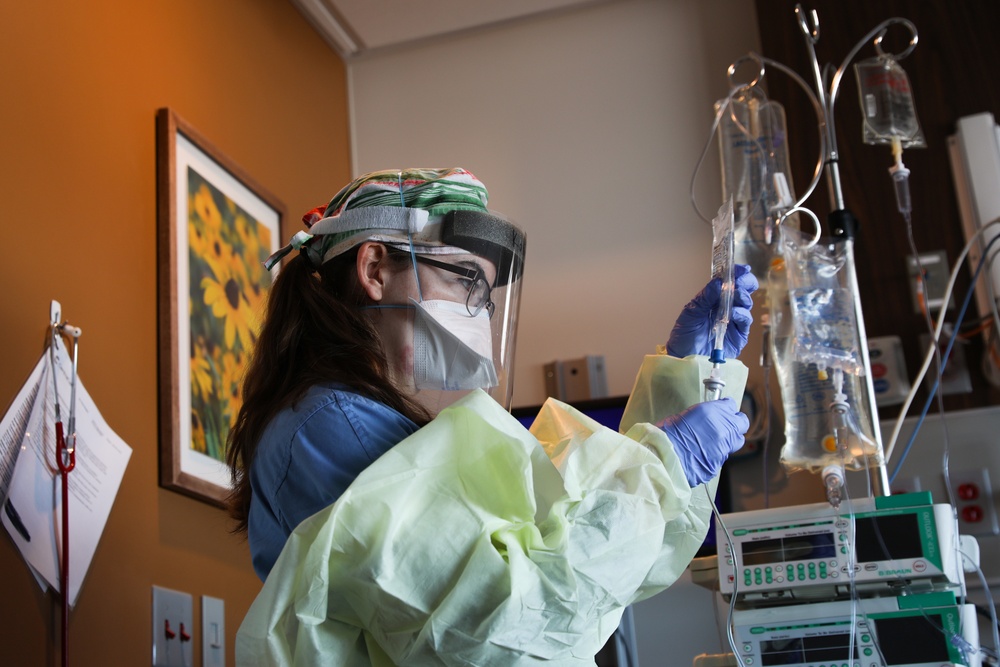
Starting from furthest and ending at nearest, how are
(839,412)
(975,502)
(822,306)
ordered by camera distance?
(975,502)
(822,306)
(839,412)

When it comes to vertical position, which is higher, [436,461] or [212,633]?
[436,461]

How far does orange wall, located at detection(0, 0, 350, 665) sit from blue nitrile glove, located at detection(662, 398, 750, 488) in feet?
3.88

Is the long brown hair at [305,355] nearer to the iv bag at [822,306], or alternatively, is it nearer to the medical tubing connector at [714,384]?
the medical tubing connector at [714,384]

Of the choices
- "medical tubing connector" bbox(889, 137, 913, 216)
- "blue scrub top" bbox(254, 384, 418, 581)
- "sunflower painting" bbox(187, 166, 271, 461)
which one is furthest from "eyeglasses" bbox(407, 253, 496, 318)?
"medical tubing connector" bbox(889, 137, 913, 216)

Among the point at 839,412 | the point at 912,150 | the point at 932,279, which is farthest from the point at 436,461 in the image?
the point at 912,150

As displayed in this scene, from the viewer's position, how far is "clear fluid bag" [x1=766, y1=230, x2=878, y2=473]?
2143 millimetres

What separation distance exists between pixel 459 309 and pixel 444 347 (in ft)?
0.21

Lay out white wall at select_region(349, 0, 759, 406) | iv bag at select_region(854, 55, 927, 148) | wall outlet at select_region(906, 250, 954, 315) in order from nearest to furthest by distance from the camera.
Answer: iv bag at select_region(854, 55, 927, 148) < wall outlet at select_region(906, 250, 954, 315) < white wall at select_region(349, 0, 759, 406)

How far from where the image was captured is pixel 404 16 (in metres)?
3.52

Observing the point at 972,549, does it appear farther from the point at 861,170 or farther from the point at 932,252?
the point at 861,170

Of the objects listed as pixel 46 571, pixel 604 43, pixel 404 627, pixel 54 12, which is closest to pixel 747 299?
pixel 404 627

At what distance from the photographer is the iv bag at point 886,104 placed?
245 cm

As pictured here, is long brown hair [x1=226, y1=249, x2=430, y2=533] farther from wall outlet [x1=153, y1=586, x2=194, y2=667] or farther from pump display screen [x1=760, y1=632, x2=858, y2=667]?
pump display screen [x1=760, y1=632, x2=858, y2=667]

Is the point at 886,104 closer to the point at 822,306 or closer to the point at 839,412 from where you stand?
the point at 822,306
